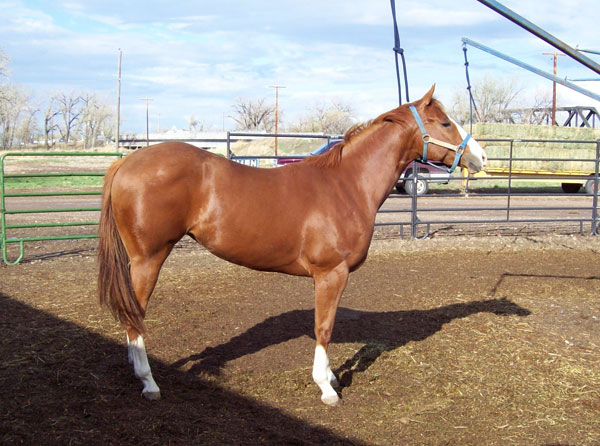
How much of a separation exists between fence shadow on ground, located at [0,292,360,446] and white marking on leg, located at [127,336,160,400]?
0.06 meters

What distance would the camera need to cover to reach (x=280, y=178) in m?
3.89

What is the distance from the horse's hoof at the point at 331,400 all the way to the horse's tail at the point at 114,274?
132cm

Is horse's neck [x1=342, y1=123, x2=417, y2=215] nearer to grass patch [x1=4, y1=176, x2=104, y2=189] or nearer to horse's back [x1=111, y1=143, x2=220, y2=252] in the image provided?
horse's back [x1=111, y1=143, x2=220, y2=252]

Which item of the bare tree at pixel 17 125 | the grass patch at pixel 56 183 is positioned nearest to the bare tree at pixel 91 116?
the bare tree at pixel 17 125

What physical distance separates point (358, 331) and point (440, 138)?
2.05 m

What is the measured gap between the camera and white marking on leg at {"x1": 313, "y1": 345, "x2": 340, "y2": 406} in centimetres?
362

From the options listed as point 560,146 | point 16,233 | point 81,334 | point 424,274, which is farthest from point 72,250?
point 560,146

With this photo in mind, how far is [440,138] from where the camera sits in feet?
13.3

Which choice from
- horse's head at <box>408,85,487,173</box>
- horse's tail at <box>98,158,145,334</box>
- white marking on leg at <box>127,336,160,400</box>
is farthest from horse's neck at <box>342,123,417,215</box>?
white marking on leg at <box>127,336,160,400</box>

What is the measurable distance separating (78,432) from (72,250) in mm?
6019

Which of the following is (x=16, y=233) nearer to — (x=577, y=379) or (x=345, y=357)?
(x=345, y=357)

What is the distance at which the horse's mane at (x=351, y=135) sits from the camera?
4.07 metres

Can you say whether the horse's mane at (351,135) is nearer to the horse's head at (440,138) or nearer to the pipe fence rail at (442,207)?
the horse's head at (440,138)

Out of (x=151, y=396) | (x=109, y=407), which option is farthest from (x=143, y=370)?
(x=109, y=407)
